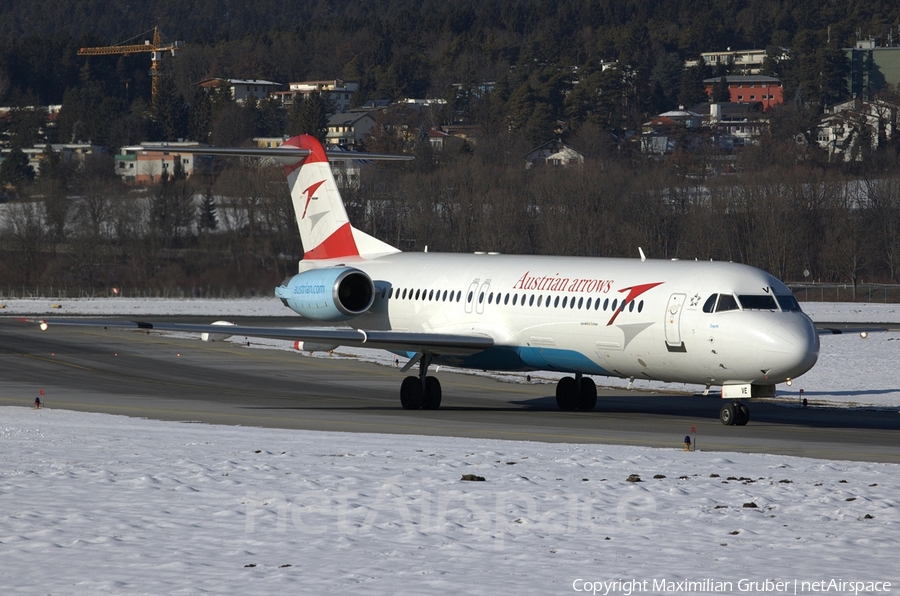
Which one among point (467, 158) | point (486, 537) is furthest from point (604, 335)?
point (467, 158)

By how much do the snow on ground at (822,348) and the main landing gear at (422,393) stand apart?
781 cm

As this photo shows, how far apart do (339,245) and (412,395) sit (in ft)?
20.3

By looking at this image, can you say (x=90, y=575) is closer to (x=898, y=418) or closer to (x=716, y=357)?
(x=716, y=357)

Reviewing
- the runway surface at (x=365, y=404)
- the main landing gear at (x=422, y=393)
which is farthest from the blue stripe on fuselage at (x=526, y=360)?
the runway surface at (x=365, y=404)

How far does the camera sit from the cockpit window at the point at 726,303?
2438cm

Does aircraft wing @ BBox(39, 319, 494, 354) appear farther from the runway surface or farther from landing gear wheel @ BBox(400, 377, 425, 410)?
the runway surface

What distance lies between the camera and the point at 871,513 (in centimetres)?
1438

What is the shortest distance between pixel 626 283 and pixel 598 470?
970 cm

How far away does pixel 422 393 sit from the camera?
28.8m

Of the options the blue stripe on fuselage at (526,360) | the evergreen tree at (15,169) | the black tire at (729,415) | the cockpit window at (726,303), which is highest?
the evergreen tree at (15,169)

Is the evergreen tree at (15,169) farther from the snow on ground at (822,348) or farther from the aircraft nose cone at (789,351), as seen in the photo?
the aircraft nose cone at (789,351)
